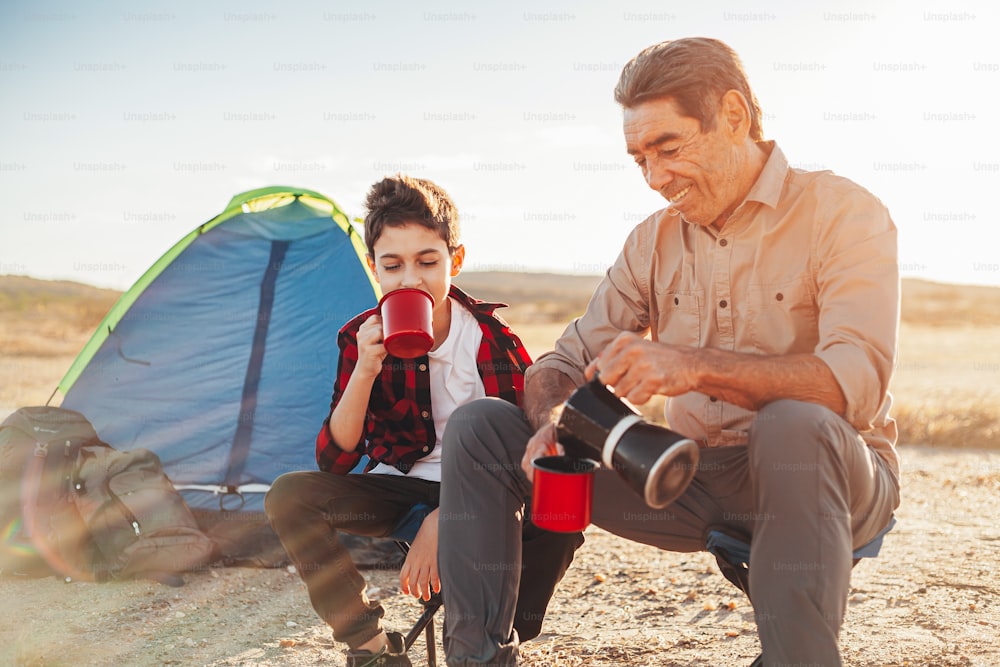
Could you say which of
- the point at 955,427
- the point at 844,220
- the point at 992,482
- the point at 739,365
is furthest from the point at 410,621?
the point at 955,427

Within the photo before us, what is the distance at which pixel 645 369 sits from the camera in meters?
2.00

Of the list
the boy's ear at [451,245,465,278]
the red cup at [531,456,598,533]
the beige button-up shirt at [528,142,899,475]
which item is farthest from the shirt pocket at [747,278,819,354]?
the boy's ear at [451,245,465,278]

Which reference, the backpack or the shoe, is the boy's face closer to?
the shoe

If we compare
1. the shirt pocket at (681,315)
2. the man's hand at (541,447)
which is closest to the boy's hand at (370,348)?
the man's hand at (541,447)

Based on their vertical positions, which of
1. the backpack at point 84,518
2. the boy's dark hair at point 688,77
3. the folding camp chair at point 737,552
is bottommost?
the backpack at point 84,518

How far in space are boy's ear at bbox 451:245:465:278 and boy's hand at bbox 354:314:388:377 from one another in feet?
1.50

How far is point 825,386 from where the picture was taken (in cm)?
199

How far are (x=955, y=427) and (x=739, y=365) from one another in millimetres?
5833

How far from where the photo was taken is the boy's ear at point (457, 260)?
9.47 ft

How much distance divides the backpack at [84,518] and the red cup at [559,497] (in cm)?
242

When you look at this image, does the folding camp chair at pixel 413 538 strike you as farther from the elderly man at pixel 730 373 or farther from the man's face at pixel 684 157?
the man's face at pixel 684 157

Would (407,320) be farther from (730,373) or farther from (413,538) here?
(730,373)

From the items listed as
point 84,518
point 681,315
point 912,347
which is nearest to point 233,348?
point 84,518

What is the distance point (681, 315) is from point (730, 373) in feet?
1.84
